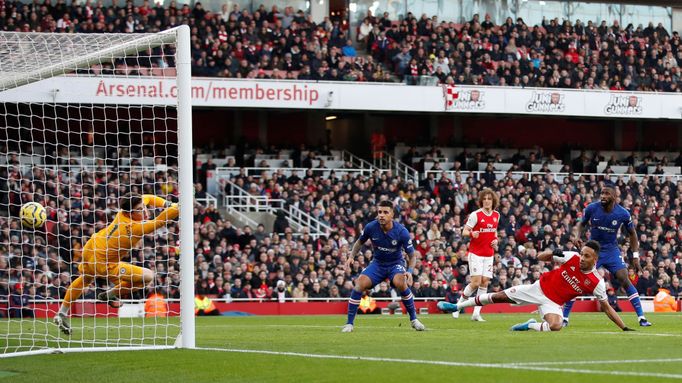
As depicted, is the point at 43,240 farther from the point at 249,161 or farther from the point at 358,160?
the point at 358,160

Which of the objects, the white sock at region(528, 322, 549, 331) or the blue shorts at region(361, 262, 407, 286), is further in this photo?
the blue shorts at region(361, 262, 407, 286)

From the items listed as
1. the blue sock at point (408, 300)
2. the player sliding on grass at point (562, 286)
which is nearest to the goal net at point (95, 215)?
the blue sock at point (408, 300)

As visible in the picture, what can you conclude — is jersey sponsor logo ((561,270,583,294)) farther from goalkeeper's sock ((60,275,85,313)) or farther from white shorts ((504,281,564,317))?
goalkeeper's sock ((60,275,85,313))

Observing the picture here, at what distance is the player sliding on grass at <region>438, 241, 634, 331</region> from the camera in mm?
15820

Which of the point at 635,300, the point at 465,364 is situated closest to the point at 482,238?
the point at 635,300

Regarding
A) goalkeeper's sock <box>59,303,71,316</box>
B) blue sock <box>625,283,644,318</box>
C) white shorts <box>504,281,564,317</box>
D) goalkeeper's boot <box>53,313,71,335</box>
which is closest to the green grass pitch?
goalkeeper's boot <box>53,313,71,335</box>

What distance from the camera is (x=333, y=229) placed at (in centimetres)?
3409

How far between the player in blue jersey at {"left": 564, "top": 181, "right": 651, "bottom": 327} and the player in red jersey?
1888 millimetres

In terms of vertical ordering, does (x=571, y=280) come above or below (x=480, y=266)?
above

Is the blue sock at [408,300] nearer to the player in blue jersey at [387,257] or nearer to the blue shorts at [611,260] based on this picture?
the player in blue jersey at [387,257]

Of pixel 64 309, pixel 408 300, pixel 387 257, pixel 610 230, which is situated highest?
pixel 610 230

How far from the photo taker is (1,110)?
34.7 meters

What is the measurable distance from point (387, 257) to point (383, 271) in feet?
0.67

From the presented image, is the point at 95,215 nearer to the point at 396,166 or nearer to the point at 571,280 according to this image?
the point at 571,280
